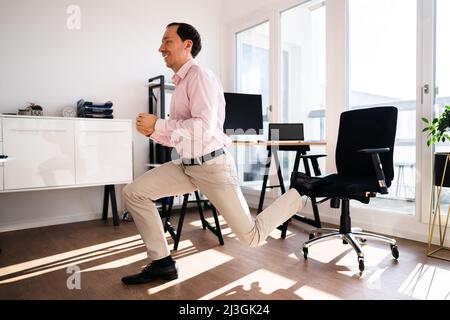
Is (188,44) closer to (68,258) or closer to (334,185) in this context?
(334,185)

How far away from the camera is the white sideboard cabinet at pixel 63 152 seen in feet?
9.59

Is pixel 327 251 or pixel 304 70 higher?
pixel 304 70

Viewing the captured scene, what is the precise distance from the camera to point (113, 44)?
3.92m

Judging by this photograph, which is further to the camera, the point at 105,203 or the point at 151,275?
the point at 105,203

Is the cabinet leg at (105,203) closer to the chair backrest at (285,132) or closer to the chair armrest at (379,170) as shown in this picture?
the chair backrest at (285,132)

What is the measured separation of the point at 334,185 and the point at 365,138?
496mm

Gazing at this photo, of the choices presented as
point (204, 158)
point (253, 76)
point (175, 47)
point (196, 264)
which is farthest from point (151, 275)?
point (253, 76)

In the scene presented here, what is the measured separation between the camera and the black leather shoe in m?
2.00

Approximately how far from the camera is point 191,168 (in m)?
1.94

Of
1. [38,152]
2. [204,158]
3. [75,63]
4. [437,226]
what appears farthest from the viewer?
[75,63]

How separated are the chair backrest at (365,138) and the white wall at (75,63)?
2.51 meters

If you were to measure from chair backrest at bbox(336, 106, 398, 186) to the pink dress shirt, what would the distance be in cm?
115
